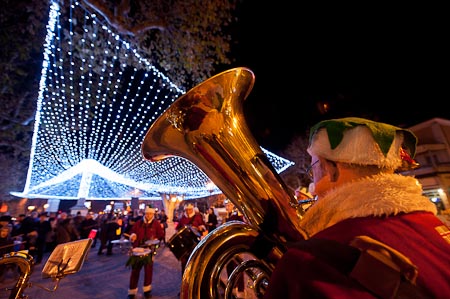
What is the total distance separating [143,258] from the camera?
483 centimetres

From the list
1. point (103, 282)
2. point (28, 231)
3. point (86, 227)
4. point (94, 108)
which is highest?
point (94, 108)

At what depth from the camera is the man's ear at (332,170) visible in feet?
3.51

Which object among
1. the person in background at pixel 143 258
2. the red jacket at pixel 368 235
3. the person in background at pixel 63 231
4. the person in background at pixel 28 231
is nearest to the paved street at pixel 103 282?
the person in background at pixel 143 258

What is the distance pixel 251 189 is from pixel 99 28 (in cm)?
663

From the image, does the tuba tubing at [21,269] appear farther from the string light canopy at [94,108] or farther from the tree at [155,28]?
the tree at [155,28]

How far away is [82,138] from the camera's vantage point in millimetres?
12305

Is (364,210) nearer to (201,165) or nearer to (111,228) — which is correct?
(201,165)

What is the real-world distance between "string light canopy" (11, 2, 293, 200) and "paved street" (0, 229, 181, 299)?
11.1ft

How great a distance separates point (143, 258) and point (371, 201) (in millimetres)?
5060

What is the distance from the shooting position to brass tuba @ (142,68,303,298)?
44.6 inches

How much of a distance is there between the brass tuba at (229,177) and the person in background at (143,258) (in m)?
3.95

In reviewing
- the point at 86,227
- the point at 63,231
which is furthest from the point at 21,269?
the point at 86,227

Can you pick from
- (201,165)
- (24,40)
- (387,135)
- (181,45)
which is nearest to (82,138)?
(24,40)

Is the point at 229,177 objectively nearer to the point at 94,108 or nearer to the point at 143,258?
the point at 143,258
